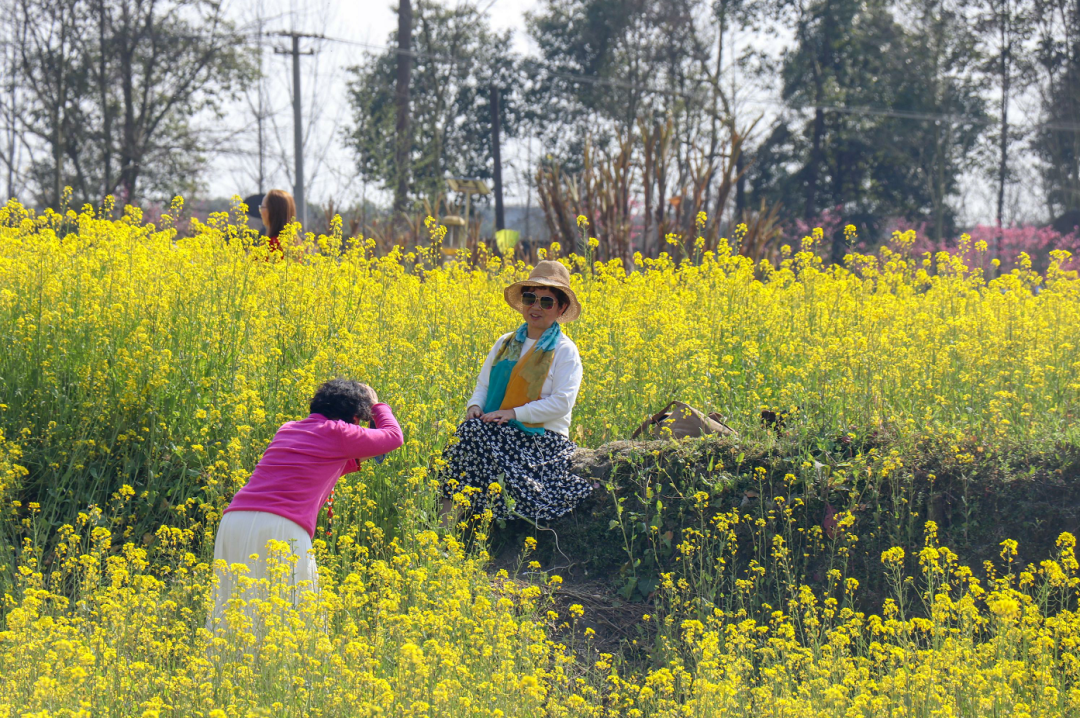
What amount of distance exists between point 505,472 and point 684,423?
1.09 meters

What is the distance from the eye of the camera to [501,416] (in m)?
4.71

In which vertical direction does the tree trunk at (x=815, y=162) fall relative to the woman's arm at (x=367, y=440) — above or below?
above

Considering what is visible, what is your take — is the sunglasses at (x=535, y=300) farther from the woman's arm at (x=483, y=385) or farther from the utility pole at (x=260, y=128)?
the utility pole at (x=260, y=128)

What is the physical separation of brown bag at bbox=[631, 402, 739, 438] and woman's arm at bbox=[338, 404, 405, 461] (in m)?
1.55

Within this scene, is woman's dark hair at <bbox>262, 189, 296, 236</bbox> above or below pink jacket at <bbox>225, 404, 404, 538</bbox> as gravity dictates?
above

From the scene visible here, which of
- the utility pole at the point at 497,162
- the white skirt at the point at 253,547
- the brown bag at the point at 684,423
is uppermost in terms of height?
the utility pole at the point at 497,162

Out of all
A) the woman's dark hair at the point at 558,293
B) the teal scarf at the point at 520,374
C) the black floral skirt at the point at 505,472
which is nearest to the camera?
the black floral skirt at the point at 505,472

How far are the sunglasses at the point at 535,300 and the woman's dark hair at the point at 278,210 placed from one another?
270cm

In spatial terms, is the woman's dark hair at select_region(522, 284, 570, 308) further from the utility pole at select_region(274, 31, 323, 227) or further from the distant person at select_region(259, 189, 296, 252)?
the utility pole at select_region(274, 31, 323, 227)

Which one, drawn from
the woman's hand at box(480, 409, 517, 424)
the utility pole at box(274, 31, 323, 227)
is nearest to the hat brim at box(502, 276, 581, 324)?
the woman's hand at box(480, 409, 517, 424)

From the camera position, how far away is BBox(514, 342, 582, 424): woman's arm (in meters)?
4.71

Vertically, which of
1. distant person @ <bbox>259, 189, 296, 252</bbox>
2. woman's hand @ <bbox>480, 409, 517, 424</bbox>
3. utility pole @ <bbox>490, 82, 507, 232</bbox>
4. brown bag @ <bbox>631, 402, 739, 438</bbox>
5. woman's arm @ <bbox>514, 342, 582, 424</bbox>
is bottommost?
brown bag @ <bbox>631, 402, 739, 438</bbox>

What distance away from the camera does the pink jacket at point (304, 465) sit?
145 inches

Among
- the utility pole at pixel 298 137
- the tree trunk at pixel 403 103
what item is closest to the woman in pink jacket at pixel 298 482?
the utility pole at pixel 298 137
